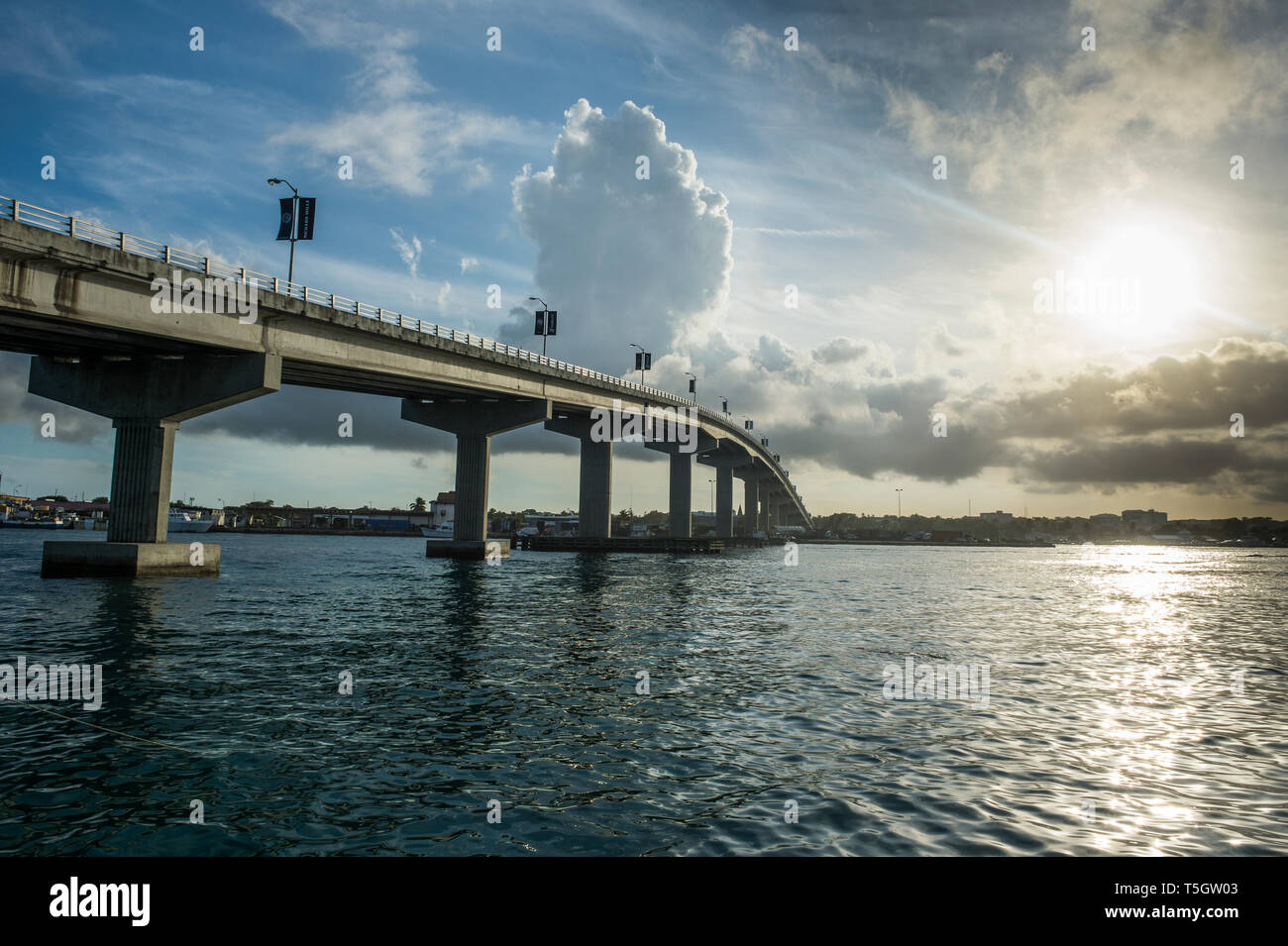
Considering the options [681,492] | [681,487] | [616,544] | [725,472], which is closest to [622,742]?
[616,544]

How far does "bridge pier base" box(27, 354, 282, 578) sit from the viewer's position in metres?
45.5

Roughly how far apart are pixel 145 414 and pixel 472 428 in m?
30.6

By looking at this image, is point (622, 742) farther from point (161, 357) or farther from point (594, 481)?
point (594, 481)

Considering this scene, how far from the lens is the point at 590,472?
9594 cm

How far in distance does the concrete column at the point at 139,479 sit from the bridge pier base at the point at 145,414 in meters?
0.05

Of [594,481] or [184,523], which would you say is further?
[184,523]

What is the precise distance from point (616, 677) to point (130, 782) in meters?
10.3

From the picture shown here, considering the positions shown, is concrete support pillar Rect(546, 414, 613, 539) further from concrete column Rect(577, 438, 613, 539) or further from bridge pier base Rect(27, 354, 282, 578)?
bridge pier base Rect(27, 354, 282, 578)

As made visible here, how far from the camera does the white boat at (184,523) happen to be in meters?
161

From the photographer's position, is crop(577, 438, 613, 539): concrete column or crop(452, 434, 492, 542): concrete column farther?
crop(577, 438, 613, 539): concrete column

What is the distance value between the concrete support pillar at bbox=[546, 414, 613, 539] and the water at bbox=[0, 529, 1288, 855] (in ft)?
212

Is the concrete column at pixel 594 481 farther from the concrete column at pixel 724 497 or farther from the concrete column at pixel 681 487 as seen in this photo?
the concrete column at pixel 724 497

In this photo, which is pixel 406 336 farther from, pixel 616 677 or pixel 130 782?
pixel 130 782

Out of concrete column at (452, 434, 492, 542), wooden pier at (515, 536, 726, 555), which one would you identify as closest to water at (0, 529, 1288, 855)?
concrete column at (452, 434, 492, 542)
